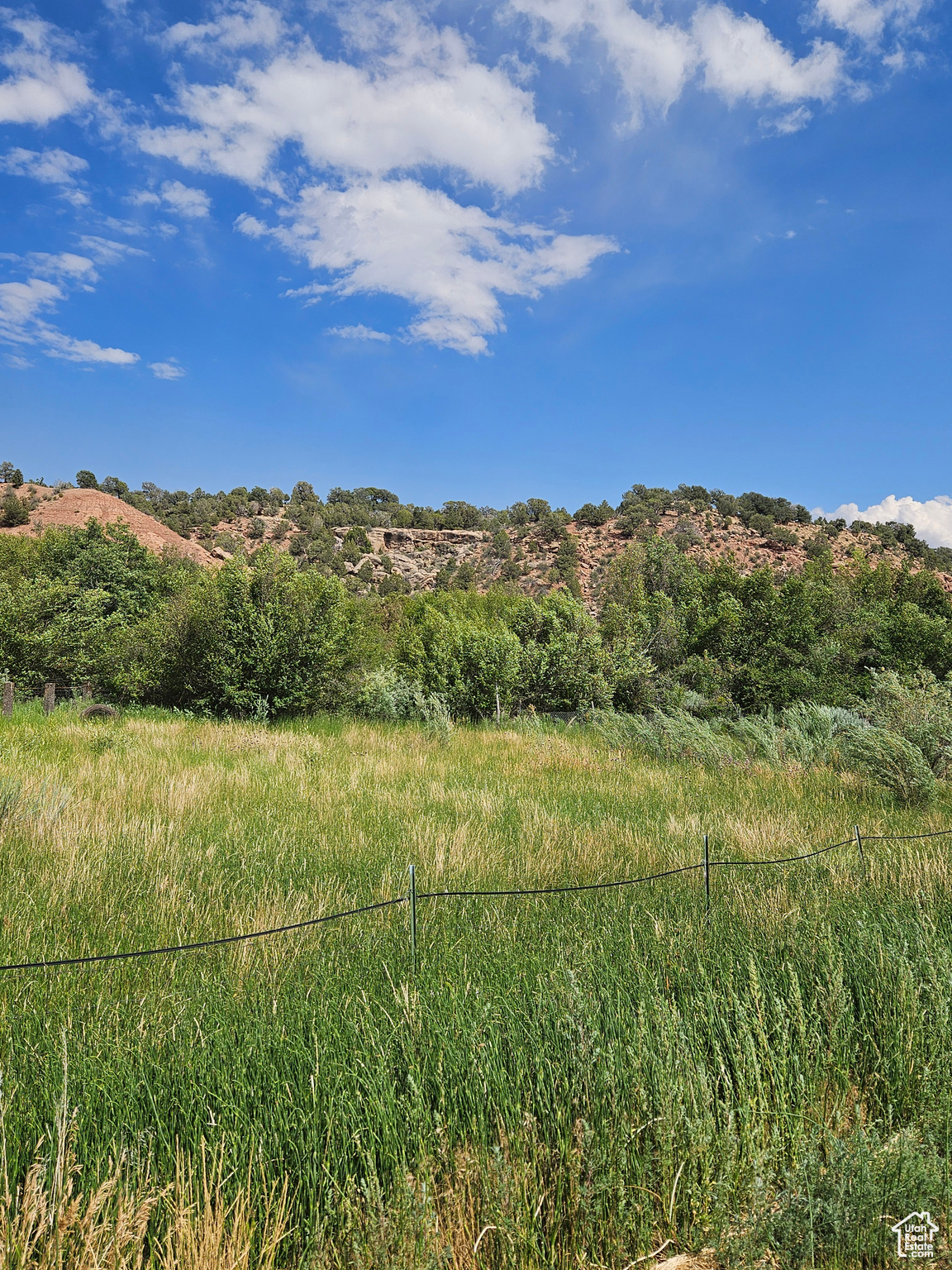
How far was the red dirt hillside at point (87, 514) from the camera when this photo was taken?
5594 cm

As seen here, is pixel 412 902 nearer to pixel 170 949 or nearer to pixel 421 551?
pixel 170 949

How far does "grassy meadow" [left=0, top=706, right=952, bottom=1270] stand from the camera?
2061mm

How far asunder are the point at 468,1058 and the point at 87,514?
221 feet

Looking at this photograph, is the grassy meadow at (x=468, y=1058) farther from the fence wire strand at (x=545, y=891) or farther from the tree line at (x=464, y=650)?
the tree line at (x=464, y=650)

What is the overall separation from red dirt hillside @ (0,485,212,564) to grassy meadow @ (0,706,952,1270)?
54414 millimetres

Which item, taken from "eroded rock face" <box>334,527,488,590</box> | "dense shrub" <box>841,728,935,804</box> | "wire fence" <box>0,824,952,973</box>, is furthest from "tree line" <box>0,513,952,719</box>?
"eroded rock face" <box>334,527,488,590</box>

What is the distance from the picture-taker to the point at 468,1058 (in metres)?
2.70

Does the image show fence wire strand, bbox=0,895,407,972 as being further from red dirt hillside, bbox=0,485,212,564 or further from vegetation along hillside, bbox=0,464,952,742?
red dirt hillside, bbox=0,485,212,564

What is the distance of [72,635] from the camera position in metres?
21.8

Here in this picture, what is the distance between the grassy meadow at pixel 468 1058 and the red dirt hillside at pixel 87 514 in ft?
179

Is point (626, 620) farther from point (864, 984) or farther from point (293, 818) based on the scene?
point (864, 984)

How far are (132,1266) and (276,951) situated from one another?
1757mm

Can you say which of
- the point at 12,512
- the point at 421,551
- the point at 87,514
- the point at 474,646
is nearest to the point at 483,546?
the point at 421,551

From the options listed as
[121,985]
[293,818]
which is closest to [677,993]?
[121,985]
